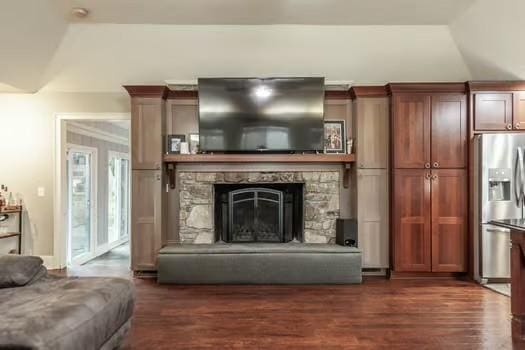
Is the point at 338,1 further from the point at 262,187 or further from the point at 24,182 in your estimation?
the point at 24,182

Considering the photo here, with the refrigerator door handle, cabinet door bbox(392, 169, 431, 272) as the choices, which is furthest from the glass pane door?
the refrigerator door handle

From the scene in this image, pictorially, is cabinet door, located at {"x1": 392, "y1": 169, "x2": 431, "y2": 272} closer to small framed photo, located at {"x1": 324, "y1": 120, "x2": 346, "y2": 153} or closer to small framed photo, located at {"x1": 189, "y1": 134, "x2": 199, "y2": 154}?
small framed photo, located at {"x1": 324, "y1": 120, "x2": 346, "y2": 153}

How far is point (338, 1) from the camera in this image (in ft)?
13.9

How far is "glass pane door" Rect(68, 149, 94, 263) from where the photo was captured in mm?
5914

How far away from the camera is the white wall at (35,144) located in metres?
5.36

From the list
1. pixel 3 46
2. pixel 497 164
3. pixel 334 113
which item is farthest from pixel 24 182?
pixel 497 164

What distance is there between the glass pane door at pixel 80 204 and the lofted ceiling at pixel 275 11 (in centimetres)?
243

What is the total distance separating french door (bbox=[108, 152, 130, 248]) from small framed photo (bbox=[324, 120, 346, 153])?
14.1ft

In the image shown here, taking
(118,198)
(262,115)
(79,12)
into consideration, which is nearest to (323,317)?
(262,115)

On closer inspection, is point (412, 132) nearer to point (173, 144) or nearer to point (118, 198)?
point (173, 144)

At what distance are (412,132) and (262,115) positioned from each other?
192 cm

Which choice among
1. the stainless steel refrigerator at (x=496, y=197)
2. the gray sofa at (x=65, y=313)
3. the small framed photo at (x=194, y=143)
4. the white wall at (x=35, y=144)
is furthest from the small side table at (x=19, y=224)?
the stainless steel refrigerator at (x=496, y=197)

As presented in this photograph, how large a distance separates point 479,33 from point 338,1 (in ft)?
5.94

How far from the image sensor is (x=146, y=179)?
4.94m
